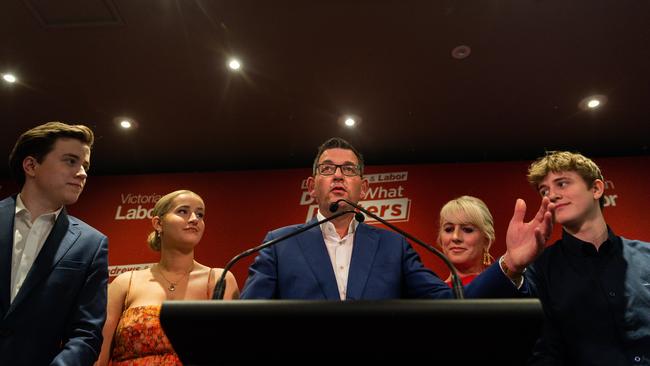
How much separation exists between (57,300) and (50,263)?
16 centimetres

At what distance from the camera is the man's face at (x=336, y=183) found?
2160mm

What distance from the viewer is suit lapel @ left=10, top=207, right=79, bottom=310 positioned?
196 centimetres

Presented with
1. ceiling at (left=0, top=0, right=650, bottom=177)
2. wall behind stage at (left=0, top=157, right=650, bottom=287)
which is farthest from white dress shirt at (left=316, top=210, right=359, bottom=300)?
wall behind stage at (left=0, top=157, right=650, bottom=287)

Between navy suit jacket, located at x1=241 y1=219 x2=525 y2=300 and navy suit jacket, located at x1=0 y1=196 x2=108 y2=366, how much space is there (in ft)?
2.40

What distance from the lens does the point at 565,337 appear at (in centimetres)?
200

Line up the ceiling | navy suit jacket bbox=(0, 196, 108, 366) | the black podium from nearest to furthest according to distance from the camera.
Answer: the black podium, navy suit jacket bbox=(0, 196, 108, 366), the ceiling

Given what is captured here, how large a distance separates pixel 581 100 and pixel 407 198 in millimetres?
1783

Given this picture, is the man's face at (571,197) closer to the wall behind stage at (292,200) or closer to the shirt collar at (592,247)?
the shirt collar at (592,247)

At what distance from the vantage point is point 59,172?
2.32m

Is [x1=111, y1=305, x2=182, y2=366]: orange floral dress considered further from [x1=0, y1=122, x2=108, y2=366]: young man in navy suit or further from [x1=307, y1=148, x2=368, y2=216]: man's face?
[x1=307, y1=148, x2=368, y2=216]: man's face

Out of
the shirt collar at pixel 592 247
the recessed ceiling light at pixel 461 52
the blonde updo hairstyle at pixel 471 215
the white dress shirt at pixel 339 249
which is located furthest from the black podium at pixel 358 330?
the recessed ceiling light at pixel 461 52

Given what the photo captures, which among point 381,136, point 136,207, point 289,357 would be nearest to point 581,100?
point 381,136

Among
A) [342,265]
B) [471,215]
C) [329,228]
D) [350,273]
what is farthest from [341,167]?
[471,215]

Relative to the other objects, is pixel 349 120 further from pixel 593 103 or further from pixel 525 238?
pixel 525 238
